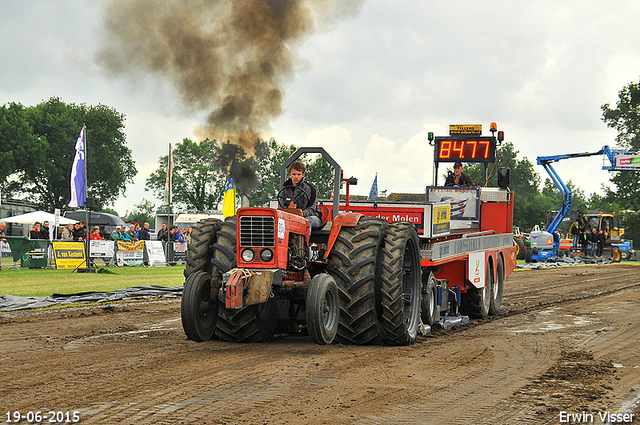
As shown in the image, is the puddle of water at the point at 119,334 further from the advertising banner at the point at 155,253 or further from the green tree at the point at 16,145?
the green tree at the point at 16,145

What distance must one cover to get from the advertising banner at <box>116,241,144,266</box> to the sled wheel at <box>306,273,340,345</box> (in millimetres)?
17878

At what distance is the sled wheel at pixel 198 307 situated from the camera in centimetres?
736

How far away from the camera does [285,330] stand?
8367 mm

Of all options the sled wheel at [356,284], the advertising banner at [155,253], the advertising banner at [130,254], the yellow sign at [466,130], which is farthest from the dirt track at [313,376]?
the advertising banner at [155,253]

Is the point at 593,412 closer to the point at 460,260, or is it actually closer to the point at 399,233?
the point at 399,233

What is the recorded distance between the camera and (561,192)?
1646 inches

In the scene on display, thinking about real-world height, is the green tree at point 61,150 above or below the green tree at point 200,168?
above

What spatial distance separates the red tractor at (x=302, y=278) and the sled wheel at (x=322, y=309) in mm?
11

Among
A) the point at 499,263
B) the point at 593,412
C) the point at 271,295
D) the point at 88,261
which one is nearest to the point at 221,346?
the point at 271,295

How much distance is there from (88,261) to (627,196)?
56630 millimetres

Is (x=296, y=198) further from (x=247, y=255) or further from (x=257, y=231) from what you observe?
(x=247, y=255)

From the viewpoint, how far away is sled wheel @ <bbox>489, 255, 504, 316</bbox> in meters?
12.4

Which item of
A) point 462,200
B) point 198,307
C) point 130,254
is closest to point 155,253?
point 130,254

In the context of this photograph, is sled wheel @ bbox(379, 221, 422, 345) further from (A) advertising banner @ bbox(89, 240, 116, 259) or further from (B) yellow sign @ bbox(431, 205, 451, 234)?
(A) advertising banner @ bbox(89, 240, 116, 259)
